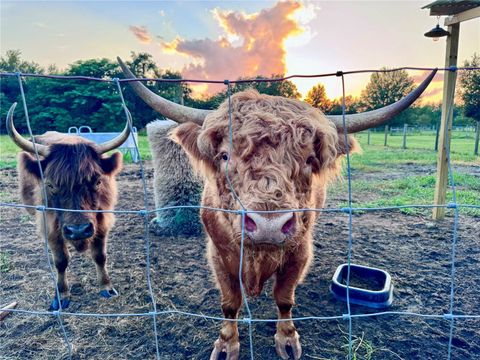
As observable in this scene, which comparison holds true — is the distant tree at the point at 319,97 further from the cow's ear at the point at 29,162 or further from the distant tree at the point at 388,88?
the distant tree at the point at 388,88

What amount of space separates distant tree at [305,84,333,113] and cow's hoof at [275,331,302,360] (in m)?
1.79

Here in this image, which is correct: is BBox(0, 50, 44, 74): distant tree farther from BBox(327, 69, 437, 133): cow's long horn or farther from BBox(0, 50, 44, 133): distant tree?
BBox(327, 69, 437, 133): cow's long horn

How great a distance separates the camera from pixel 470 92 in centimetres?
1391

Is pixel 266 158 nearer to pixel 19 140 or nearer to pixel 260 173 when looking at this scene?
pixel 260 173

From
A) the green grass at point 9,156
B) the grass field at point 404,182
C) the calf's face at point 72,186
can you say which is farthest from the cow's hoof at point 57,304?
the green grass at point 9,156

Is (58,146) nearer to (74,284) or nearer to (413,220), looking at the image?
(74,284)

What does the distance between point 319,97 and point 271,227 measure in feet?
5.54

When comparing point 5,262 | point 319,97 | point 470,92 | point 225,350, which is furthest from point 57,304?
point 470,92

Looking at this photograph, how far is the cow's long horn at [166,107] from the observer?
2105mm

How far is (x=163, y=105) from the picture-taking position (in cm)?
224

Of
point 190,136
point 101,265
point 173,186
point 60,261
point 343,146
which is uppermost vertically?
point 190,136

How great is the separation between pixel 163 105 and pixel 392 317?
2475 millimetres

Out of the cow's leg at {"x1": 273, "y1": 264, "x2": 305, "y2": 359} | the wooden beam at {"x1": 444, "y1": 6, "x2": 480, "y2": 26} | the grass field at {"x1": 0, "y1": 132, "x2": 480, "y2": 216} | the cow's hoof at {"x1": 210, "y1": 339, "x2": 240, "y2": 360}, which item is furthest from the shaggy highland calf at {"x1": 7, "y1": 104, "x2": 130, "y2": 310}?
the wooden beam at {"x1": 444, "y1": 6, "x2": 480, "y2": 26}

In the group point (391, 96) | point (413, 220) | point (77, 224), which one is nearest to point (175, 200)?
point (77, 224)
